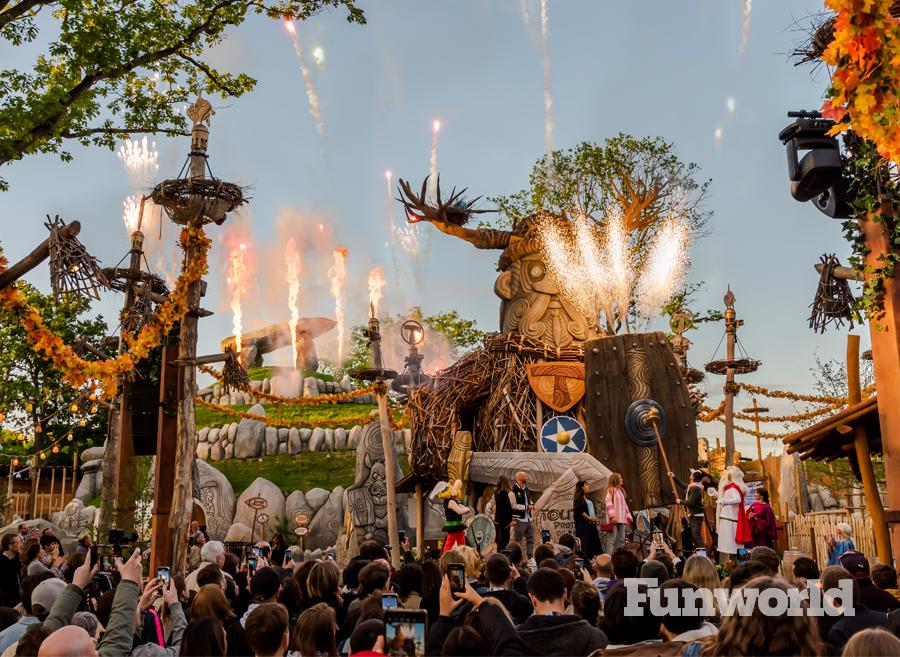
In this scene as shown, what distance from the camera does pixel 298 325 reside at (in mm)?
65375

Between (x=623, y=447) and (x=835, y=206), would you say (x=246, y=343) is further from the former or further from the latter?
(x=835, y=206)

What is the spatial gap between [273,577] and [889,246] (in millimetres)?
7977

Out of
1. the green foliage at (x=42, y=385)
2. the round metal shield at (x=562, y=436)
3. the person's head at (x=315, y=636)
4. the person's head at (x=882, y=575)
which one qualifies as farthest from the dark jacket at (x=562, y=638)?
the green foliage at (x=42, y=385)

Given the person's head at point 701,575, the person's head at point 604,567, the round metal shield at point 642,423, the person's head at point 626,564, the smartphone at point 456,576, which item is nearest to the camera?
the smartphone at point 456,576

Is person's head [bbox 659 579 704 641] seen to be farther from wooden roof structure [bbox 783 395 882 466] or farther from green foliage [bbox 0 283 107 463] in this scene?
green foliage [bbox 0 283 107 463]

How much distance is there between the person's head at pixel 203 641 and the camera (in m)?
4.32

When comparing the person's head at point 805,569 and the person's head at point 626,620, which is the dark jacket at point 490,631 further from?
the person's head at point 805,569

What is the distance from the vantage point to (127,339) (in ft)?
46.0


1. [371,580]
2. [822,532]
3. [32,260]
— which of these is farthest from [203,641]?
[822,532]

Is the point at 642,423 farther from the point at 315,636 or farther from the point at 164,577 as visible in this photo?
the point at 315,636

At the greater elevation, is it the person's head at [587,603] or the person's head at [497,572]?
the person's head at [497,572]

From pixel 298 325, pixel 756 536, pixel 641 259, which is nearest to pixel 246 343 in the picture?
pixel 298 325

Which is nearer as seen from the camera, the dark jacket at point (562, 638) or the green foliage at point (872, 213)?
the dark jacket at point (562, 638)

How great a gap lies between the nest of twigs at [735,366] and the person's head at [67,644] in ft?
71.6
